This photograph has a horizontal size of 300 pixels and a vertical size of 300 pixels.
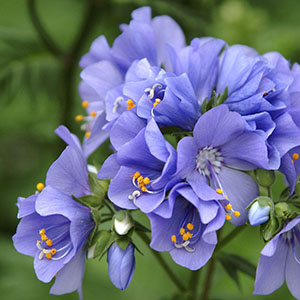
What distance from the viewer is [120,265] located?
1.62 m

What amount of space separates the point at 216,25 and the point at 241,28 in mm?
170

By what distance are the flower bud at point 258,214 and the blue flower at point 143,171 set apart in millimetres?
229

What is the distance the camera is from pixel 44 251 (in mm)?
1659

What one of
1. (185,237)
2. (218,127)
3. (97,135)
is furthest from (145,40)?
(185,237)

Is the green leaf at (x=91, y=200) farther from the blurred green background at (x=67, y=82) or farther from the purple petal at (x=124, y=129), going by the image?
the blurred green background at (x=67, y=82)

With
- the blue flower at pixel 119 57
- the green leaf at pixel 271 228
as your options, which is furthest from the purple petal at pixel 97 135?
the green leaf at pixel 271 228

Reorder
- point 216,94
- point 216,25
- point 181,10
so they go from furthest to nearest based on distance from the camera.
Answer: point 216,25, point 181,10, point 216,94

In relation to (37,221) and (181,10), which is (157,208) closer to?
(37,221)

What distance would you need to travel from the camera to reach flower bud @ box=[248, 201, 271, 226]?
5.17 ft

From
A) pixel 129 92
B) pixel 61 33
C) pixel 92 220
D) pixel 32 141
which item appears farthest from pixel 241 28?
pixel 92 220

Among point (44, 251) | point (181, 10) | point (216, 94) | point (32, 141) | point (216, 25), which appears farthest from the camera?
point (32, 141)

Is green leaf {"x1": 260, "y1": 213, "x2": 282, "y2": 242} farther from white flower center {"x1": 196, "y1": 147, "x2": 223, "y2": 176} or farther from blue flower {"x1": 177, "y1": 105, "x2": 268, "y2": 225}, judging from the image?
white flower center {"x1": 196, "y1": 147, "x2": 223, "y2": 176}

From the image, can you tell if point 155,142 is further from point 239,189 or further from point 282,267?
point 282,267

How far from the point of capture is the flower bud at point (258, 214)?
1577 millimetres
